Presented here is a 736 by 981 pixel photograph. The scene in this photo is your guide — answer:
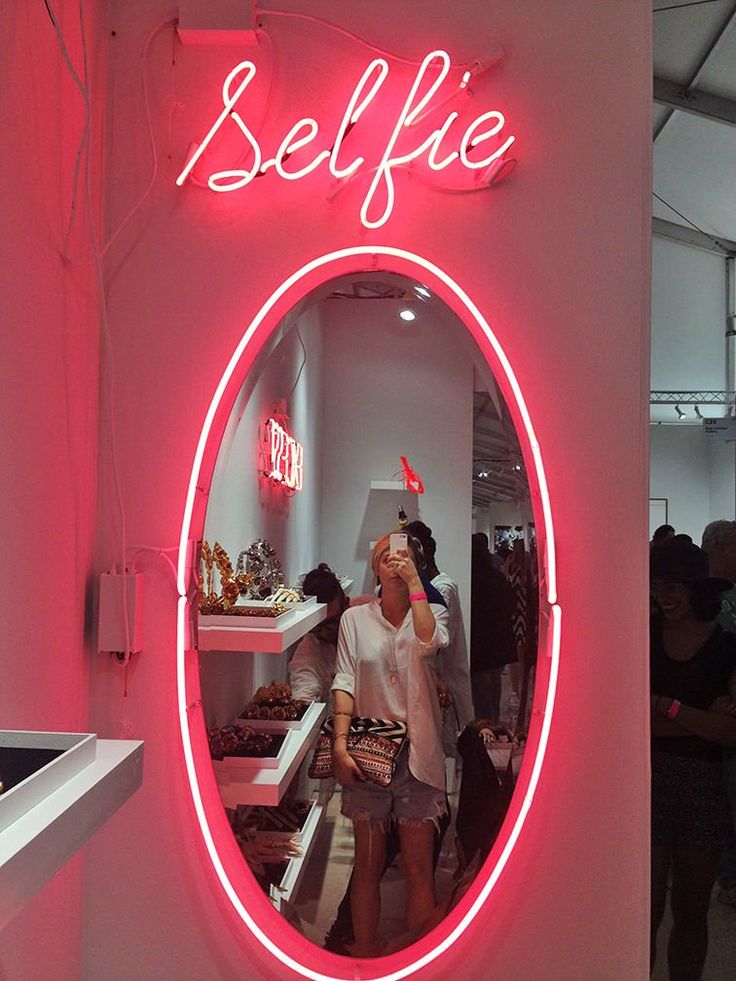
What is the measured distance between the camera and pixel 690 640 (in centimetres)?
184

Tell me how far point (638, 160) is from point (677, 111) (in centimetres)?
49

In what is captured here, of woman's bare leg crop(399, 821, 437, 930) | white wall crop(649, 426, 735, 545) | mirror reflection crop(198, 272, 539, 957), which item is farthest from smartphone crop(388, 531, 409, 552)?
white wall crop(649, 426, 735, 545)

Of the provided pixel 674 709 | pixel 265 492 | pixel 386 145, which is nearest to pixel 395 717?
pixel 265 492

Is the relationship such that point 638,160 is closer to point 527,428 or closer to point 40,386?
point 527,428

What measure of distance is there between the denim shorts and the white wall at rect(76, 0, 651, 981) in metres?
0.21

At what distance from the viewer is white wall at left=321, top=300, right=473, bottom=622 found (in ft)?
5.56

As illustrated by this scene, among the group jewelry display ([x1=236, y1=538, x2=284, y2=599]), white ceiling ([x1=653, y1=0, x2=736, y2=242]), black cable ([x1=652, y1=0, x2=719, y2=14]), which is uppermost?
black cable ([x1=652, y1=0, x2=719, y2=14])

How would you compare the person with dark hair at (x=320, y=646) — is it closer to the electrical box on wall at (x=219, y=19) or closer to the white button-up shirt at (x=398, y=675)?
the white button-up shirt at (x=398, y=675)

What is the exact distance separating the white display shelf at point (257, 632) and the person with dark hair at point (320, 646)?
2cm

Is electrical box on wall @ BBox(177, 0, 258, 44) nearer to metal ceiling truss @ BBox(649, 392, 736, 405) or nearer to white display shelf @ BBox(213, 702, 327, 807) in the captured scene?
metal ceiling truss @ BBox(649, 392, 736, 405)

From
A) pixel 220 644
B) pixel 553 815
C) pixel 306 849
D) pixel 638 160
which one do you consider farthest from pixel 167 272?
pixel 553 815

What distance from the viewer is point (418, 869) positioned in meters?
1.66

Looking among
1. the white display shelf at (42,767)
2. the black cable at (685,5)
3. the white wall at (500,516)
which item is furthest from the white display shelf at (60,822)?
Answer: the black cable at (685,5)

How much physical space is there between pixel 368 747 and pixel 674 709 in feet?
2.36
